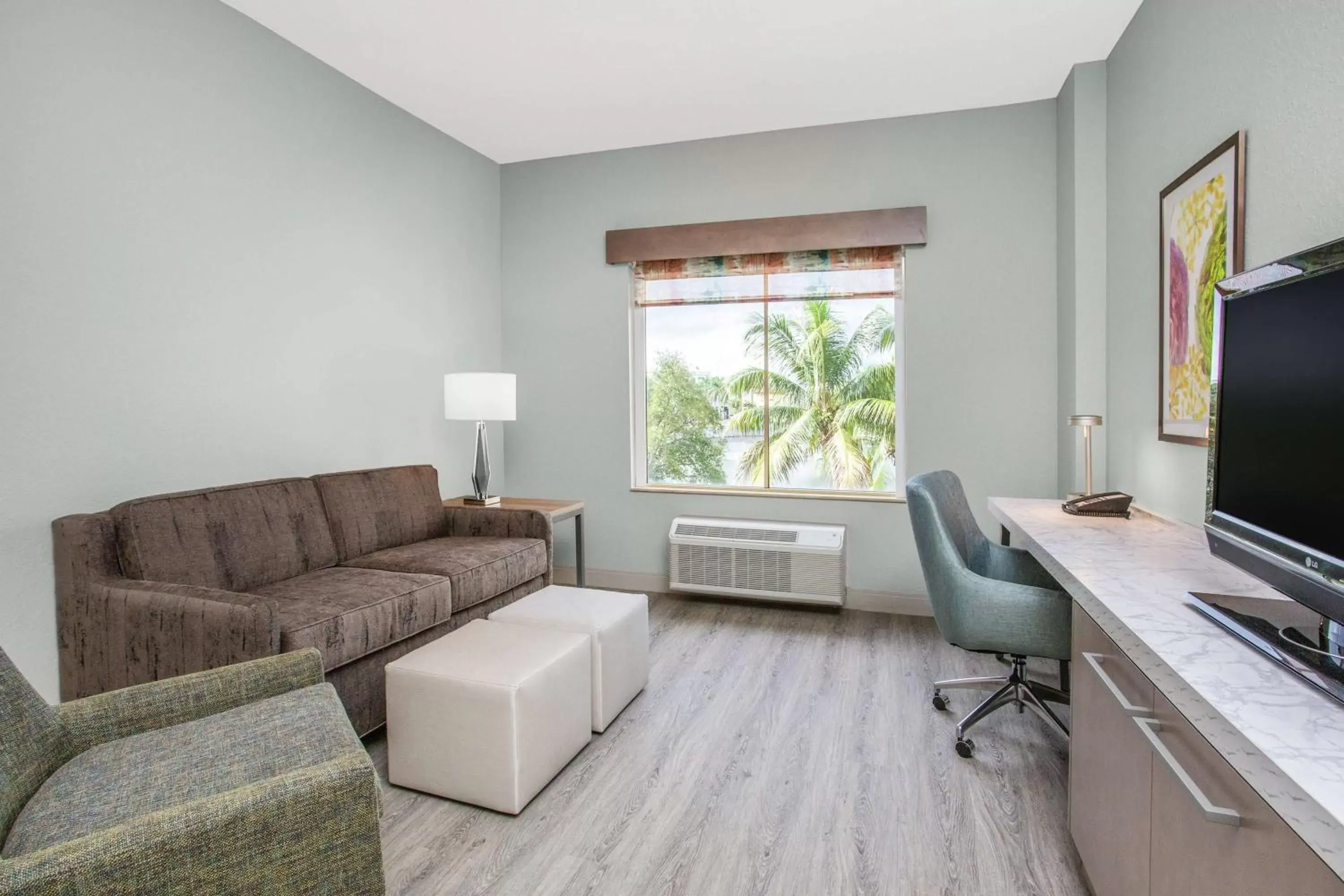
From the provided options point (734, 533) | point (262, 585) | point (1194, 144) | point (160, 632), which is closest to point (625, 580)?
point (734, 533)

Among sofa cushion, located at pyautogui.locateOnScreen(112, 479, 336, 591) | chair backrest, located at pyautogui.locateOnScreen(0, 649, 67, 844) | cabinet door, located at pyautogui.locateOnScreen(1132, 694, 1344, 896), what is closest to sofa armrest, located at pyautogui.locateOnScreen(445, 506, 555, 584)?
sofa cushion, located at pyautogui.locateOnScreen(112, 479, 336, 591)

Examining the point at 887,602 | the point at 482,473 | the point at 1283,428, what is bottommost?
the point at 887,602

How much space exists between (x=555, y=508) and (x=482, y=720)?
1.83 m

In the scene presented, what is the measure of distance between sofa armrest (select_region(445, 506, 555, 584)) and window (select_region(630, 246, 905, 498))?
1.03m

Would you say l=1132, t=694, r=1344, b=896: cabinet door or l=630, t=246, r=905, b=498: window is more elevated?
l=630, t=246, r=905, b=498: window

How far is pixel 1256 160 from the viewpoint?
1.87 metres

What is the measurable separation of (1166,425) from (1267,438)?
1365 mm

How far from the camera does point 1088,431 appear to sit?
9.49 ft

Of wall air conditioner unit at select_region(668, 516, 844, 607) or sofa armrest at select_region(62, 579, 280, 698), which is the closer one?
sofa armrest at select_region(62, 579, 280, 698)

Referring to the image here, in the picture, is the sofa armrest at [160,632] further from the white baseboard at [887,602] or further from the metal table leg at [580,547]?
the white baseboard at [887,602]

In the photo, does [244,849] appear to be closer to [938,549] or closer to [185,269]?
[938,549]

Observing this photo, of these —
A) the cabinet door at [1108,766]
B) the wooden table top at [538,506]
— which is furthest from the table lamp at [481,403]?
the cabinet door at [1108,766]

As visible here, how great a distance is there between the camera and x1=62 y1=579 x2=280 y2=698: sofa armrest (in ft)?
6.46

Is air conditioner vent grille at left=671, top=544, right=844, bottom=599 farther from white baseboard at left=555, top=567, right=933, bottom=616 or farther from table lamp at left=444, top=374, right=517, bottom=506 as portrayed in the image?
table lamp at left=444, top=374, right=517, bottom=506
